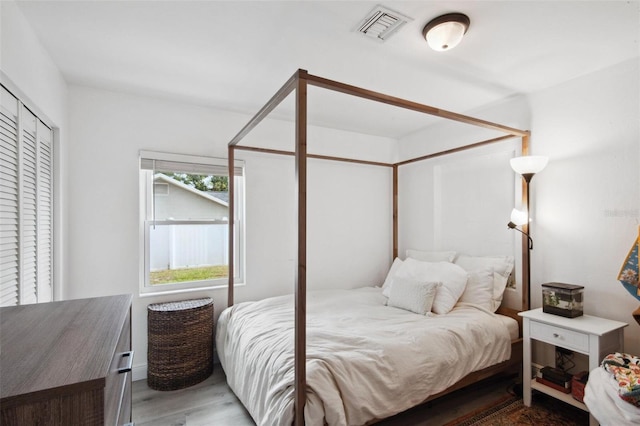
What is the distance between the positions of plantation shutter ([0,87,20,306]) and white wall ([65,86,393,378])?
0.94 meters

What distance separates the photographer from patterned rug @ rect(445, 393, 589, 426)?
6.95 ft

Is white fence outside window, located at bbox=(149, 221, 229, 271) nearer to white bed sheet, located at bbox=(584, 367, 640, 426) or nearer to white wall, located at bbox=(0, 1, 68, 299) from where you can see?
white wall, located at bbox=(0, 1, 68, 299)

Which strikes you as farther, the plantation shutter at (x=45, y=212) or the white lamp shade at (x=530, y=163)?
the white lamp shade at (x=530, y=163)

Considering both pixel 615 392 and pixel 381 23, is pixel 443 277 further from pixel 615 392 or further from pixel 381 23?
pixel 381 23

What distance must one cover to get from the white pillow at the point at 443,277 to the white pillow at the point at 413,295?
8cm

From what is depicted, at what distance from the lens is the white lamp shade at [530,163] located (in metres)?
2.42

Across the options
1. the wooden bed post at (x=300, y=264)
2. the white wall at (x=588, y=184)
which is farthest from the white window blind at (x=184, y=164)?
the white wall at (x=588, y=184)

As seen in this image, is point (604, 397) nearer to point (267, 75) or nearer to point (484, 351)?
point (484, 351)

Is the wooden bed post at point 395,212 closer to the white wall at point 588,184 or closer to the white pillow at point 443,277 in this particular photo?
the white pillow at point 443,277

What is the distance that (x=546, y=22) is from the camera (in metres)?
1.74

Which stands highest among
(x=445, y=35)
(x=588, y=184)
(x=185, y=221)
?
(x=445, y=35)

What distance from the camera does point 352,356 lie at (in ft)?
6.03

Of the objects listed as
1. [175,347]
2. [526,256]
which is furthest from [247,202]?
[526,256]

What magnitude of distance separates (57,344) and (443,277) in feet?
8.91
